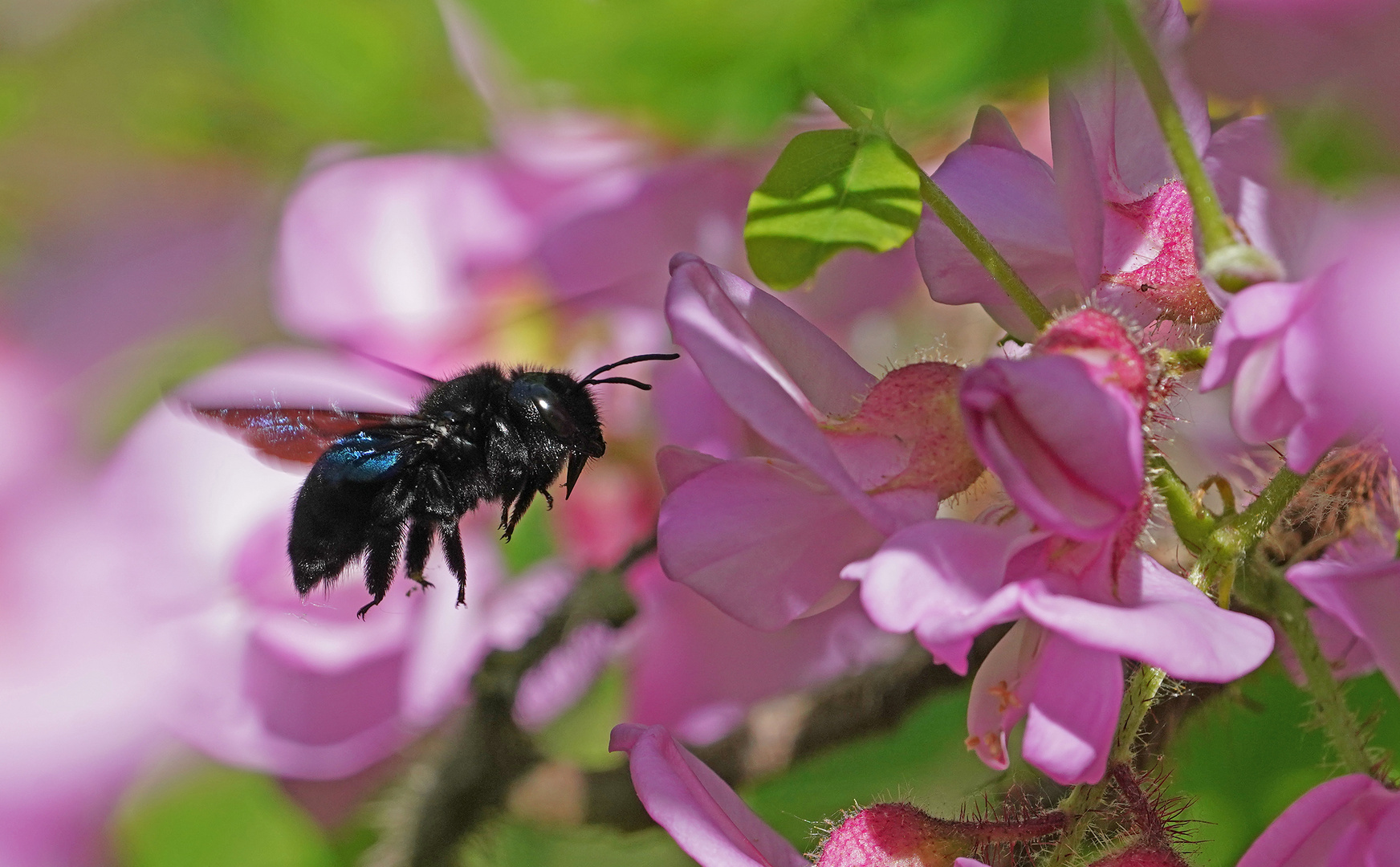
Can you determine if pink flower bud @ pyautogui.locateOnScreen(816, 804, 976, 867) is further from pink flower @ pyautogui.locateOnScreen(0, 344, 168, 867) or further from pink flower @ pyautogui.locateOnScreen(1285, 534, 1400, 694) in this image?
pink flower @ pyautogui.locateOnScreen(0, 344, 168, 867)

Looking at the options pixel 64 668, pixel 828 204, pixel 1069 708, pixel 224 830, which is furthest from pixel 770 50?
pixel 64 668

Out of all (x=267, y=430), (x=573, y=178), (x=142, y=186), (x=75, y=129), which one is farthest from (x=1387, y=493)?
(x=142, y=186)

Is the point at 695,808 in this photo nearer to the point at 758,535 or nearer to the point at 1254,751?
the point at 758,535

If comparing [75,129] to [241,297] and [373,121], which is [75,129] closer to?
[241,297]

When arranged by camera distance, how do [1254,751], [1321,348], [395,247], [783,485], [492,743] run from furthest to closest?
[395,247]
[492,743]
[1254,751]
[783,485]
[1321,348]

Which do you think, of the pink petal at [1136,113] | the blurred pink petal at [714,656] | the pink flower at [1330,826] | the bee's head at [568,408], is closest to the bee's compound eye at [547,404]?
the bee's head at [568,408]

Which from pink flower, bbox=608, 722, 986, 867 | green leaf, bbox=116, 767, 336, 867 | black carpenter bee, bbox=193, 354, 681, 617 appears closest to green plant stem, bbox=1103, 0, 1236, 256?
pink flower, bbox=608, 722, 986, 867

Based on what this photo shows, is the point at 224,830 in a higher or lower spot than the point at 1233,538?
lower
